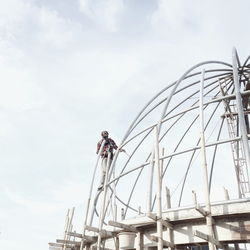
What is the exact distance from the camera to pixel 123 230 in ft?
37.2

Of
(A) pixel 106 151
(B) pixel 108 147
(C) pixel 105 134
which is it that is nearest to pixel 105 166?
(A) pixel 106 151

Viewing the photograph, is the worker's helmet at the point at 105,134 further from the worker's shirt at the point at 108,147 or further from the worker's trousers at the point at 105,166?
the worker's trousers at the point at 105,166

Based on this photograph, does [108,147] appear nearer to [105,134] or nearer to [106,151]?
[106,151]

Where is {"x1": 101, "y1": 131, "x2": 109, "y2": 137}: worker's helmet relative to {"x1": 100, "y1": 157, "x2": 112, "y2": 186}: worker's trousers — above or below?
above

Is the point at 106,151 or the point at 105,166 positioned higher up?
the point at 106,151

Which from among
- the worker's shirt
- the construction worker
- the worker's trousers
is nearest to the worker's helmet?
the construction worker

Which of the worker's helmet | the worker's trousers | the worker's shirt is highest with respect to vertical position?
the worker's helmet

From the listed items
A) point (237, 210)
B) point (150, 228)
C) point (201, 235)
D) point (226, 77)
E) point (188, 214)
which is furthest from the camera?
point (226, 77)

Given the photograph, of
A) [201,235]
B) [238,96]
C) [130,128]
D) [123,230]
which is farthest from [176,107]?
[201,235]

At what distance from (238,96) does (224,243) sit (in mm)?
5273

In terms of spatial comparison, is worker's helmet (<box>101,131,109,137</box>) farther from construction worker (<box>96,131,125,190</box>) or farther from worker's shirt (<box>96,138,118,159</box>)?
worker's shirt (<box>96,138,118,159</box>)

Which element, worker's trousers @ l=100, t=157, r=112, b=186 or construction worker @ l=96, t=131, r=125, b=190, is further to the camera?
construction worker @ l=96, t=131, r=125, b=190

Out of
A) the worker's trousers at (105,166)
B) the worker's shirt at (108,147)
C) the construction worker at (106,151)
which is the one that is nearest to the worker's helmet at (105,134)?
the construction worker at (106,151)

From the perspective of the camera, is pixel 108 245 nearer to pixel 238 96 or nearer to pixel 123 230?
pixel 123 230
